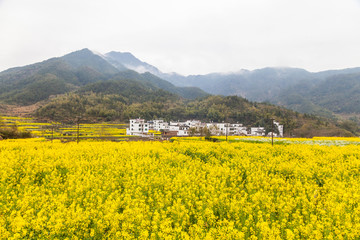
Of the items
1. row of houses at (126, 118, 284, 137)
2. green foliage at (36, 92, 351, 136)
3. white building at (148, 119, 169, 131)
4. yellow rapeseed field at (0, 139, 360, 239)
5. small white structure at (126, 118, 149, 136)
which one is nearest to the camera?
yellow rapeseed field at (0, 139, 360, 239)

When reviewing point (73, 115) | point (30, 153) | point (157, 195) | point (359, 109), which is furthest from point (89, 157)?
point (359, 109)

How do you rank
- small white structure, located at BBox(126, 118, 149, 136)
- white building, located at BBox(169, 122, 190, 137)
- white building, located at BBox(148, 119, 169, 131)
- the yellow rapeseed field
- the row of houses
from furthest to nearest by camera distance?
white building, located at BBox(148, 119, 169, 131) → white building, located at BBox(169, 122, 190, 137) → the row of houses → small white structure, located at BBox(126, 118, 149, 136) → the yellow rapeseed field

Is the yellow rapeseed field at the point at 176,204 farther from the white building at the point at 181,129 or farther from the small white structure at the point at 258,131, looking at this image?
the small white structure at the point at 258,131

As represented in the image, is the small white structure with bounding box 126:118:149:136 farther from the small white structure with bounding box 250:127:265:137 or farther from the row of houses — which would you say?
the small white structure with bounding box 250:127:265:137

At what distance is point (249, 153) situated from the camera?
44.8 ft

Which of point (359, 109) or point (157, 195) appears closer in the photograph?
point (157, 195)

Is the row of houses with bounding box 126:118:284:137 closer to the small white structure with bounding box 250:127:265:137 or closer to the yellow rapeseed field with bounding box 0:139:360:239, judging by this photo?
the small white structure with bounding box 250:127:265:137

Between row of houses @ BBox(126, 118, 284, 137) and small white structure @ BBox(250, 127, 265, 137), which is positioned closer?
row of houses @ BBox(126, 118, 284, 137)

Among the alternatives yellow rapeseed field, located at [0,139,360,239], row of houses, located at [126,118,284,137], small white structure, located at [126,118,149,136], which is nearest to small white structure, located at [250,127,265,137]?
→ row of houses, located at [126,118,284,137]

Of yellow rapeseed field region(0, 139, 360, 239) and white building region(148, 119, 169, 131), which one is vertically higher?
white building region(148, 119, 169, 131)

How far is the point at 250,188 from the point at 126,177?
4.95 m

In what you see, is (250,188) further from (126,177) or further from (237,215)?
(126,177)

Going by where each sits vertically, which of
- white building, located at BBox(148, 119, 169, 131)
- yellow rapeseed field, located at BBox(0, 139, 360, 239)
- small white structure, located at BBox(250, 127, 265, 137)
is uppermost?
white building, located at BBox(148, 119, 169, 131)

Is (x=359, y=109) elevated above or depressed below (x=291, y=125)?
above
